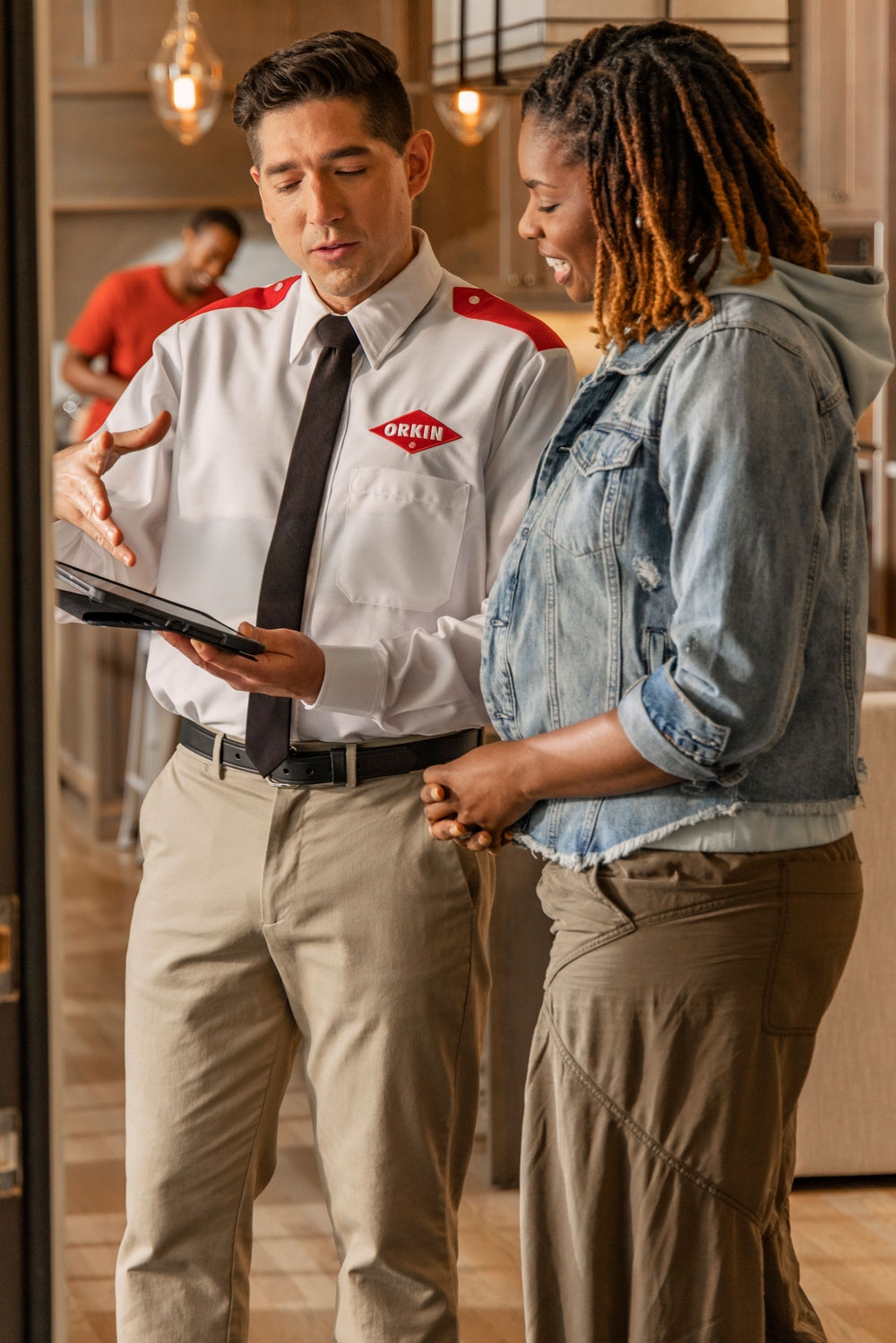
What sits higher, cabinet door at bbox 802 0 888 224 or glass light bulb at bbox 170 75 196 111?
cabinet door at bbox 802 0 888 224

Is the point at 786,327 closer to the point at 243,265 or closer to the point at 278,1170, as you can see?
the point at 278,1170

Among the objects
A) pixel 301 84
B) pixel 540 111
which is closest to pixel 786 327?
pixel 540 111

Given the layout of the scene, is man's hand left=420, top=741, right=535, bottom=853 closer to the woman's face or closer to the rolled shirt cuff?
the rolled shirt cuff

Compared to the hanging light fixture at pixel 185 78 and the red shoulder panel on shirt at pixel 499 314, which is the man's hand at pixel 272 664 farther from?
the hanging light fixture at pixel 185 78

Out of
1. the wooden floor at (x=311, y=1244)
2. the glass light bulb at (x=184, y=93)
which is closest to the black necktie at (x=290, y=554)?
the wooden floor at (x=311, y=1244)

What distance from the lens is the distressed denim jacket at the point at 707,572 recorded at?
1.22 m

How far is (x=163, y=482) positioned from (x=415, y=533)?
31 centimetres

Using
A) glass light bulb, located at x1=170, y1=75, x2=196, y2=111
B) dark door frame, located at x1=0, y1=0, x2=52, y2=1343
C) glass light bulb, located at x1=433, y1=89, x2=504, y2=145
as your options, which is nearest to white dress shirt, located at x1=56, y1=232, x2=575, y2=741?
dark door frame, located at x1=0, y1=0, x2=52, y2=1343

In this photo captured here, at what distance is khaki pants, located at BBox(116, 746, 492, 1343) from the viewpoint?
63.2 inches

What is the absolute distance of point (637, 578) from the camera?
129 cm

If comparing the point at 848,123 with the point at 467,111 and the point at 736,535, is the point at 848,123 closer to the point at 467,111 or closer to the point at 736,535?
the point at 467,111

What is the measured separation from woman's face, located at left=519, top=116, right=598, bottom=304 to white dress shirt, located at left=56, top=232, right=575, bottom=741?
11.3 inches

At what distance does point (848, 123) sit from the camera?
616cm

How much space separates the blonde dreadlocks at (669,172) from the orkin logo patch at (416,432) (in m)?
0.33
